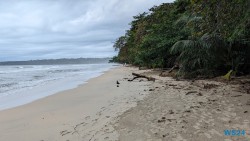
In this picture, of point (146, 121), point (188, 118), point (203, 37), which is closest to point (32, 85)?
point (203, 37)

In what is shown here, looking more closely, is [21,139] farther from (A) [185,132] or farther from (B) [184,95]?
(B) [184,95]

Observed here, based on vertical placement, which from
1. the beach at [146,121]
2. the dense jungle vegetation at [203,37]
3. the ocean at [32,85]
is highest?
the dense jungle vegetation at [203,37]

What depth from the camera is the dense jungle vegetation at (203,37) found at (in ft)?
21.3

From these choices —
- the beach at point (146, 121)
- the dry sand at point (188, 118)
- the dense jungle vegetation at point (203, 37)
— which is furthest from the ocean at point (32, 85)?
the dense jungle vegetation at point (203, 37)

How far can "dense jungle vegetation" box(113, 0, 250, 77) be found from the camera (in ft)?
21.3

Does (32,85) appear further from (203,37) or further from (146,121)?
(146,121)

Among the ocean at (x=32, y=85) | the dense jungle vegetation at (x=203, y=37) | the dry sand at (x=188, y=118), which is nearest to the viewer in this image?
the dry sand at (x=188, y=118)

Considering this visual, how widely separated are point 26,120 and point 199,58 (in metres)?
8.75

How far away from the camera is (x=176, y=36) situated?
17.2 metres

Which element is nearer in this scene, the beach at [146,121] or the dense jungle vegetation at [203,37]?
the beach at [146,121]

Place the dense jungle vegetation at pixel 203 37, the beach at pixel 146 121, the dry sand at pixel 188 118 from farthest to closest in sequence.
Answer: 1. the dense jungle vegetation at pixel 203 37
2. the beach at pixel 146 121
3. the dry sand at pixel 188 118

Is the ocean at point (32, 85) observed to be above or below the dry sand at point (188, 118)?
below

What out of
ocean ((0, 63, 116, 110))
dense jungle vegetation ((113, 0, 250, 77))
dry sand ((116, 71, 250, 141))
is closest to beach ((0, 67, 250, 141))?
dry sand ((116, 71, 250, 141))

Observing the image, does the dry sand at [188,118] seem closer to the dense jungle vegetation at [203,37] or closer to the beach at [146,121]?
the beach at [146,121]
